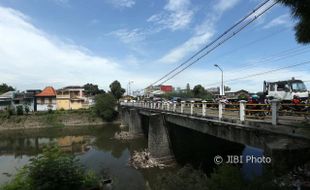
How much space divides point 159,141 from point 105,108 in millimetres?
42160

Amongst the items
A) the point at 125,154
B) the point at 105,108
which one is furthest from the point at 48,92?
the point at 125,154

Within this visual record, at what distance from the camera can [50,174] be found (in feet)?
38.5

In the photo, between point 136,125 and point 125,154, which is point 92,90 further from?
point 125,154

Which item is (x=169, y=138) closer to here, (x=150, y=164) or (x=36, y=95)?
(x=150, y=164)

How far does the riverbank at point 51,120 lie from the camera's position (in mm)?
60797

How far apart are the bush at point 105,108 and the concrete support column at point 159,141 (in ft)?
133

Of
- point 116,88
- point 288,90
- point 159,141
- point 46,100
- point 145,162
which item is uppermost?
point 116,88

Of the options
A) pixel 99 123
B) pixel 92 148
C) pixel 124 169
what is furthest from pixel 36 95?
pixel 124 169

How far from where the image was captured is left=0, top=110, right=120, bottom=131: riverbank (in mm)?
60797

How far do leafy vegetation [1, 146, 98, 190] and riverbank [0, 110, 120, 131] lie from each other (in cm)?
5102

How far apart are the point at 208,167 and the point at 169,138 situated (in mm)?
5030

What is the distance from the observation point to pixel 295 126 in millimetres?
8867

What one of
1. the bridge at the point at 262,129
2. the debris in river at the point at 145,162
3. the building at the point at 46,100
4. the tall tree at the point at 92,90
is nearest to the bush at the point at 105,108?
the building at the point at 46,100

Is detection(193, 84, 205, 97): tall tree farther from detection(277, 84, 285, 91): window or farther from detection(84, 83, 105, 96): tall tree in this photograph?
detection(277, 84, 285, 91): window
